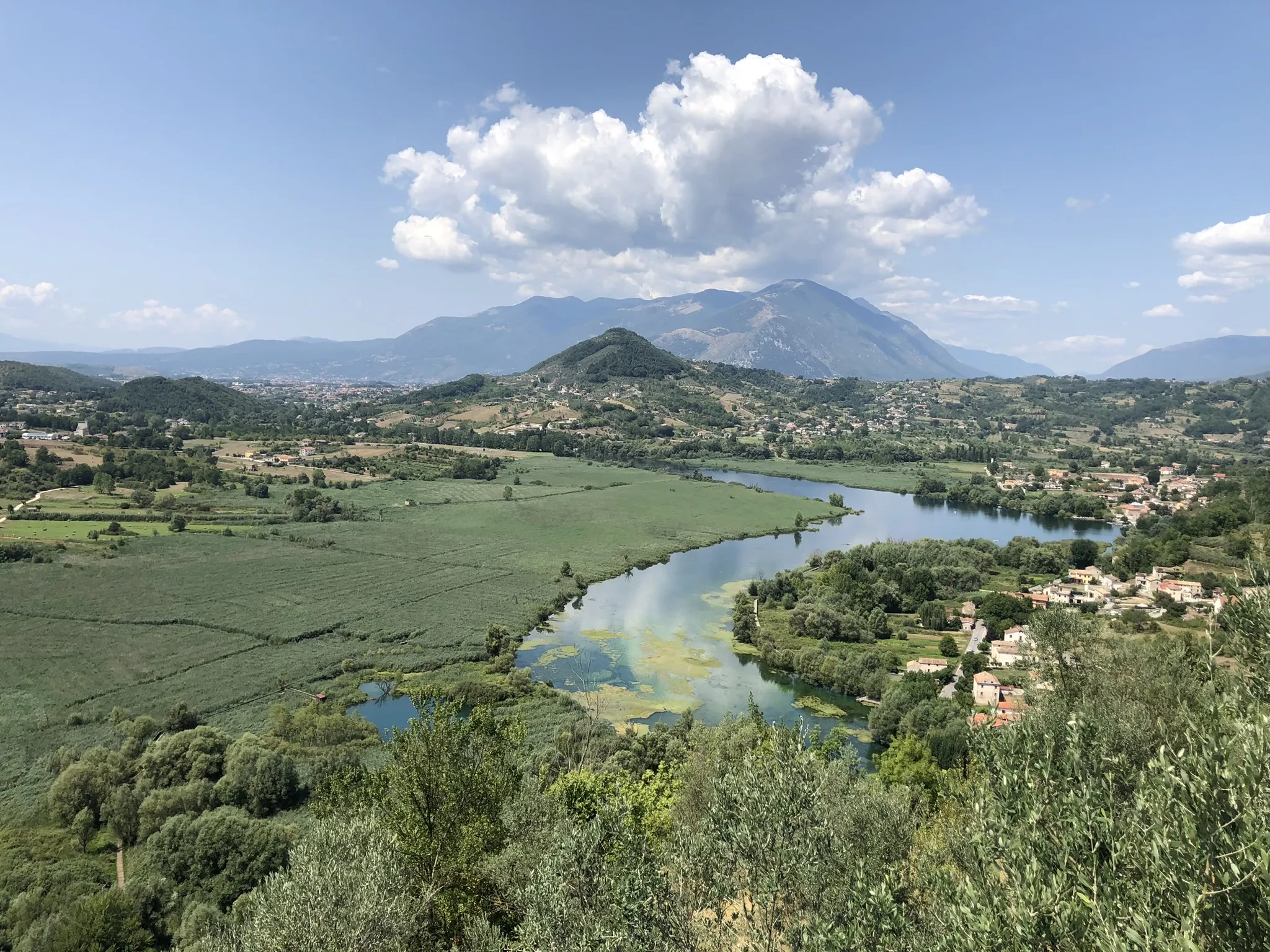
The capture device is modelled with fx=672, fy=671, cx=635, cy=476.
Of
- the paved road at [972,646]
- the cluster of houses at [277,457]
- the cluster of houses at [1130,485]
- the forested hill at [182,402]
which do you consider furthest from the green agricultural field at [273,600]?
the forested hill at [182,402]

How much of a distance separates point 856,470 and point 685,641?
3305 inches

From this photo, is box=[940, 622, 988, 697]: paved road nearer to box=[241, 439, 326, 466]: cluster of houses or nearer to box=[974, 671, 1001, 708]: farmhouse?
box=[974, 671, 1001, 708]: farmhouse

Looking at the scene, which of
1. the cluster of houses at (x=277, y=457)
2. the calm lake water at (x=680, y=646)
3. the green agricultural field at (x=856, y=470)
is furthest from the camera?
the green agricultural field at (x=856, y=470)

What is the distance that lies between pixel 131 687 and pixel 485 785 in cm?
2770

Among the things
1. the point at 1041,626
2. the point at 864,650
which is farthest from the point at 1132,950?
the point at 864,650

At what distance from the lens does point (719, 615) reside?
45781mm

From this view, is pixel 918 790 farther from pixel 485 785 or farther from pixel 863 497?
pixel 863 497

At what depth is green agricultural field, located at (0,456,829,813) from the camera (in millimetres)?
30750

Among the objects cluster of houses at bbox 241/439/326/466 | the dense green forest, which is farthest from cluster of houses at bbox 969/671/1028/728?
cluster of houses at bbox 241/439/326/466

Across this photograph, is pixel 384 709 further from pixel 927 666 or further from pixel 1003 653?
pixel 1003 653

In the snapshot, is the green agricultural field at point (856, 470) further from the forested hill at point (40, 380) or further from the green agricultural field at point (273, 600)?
the forested hill at point (40, 380)

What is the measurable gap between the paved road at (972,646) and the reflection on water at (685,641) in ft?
14.2

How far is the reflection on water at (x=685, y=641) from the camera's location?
3288cm

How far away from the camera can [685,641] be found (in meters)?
41.0
